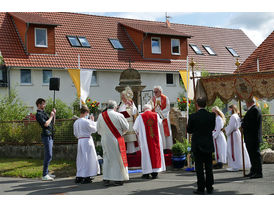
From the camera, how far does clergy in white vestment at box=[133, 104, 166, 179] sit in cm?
1145

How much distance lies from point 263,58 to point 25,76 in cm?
1532

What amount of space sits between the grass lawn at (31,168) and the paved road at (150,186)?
0.56 metres

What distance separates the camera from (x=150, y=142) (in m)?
11.7

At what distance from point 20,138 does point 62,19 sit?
57.1 feet

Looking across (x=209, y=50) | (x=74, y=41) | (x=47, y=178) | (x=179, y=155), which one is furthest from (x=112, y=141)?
(x=209, y=50)

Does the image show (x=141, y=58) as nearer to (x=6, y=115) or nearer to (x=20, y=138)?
(x=6, y=115)

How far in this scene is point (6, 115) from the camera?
19.4 metres

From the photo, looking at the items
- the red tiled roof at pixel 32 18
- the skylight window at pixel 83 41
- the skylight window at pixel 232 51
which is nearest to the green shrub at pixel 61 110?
the red tiled roof at pixel 32 18

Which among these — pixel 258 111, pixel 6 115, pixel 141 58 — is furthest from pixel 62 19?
pixel 258 111

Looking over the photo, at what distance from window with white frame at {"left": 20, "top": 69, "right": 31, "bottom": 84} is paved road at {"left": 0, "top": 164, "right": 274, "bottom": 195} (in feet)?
55.2

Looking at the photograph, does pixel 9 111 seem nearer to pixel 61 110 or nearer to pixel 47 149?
pixel 61 110

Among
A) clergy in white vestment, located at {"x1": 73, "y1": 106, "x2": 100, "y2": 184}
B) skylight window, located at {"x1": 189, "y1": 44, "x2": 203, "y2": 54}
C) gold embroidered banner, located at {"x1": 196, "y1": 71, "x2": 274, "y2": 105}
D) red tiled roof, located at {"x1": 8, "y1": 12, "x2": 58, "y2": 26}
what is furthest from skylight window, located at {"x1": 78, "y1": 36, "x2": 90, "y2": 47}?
clergy in white vestment, located at {"x1": 73, "y1": 106, "x2": 100, "y2": 184}

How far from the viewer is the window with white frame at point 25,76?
27.7 m

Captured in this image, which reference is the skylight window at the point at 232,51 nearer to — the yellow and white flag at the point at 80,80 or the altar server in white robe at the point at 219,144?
the altar server in white robe at the point at 219,144
